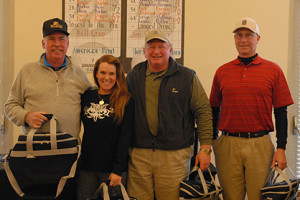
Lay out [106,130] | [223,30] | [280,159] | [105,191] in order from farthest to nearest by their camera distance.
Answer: [223,30] < [280,159] < [106,130] < [105,191]

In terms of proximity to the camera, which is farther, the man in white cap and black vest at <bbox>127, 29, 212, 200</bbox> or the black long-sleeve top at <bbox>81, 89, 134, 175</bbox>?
the man in white cap and black vest at <bbox>127, 29, 212, 200</bbox>

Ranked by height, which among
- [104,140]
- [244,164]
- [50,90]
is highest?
[50,90]

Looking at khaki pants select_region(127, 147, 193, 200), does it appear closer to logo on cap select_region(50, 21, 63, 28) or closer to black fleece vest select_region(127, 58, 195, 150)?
black fleece vest select_region(127, 58, 195, 150)

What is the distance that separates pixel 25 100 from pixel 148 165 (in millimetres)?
928

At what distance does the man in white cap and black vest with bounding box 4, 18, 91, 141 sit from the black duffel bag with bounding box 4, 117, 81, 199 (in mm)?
112

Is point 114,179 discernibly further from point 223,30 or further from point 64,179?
point 223,30

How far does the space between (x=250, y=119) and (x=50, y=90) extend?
1349 millimetres

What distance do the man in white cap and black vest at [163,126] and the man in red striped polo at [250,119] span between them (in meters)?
0.17

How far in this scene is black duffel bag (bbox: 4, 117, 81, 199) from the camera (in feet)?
5.52

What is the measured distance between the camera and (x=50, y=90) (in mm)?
1830

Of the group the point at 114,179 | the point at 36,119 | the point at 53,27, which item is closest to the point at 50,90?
the point at 36,119

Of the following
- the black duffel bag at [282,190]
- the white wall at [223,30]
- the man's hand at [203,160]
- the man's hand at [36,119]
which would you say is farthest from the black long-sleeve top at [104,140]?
the white wall at [223,30]

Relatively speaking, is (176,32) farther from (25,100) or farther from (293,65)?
(25,100)

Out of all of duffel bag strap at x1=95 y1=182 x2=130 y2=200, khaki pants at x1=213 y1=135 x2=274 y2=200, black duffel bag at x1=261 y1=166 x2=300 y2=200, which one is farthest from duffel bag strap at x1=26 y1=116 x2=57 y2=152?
black duffel bag at x1=261 y1=166 x2=300 y2=200
